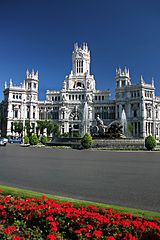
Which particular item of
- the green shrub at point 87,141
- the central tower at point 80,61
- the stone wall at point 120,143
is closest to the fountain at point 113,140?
the stone wall at point 120,143

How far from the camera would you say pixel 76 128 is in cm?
11538

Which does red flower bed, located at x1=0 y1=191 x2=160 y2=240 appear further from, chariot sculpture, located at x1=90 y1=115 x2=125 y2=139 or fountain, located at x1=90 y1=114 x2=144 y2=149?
chariot sculpture, located at x1=90 y1=115 x2=125 y2=139

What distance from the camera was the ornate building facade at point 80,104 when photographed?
106125 millimetres

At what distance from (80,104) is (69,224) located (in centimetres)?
11108

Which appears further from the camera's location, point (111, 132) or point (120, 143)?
point (111, 132)

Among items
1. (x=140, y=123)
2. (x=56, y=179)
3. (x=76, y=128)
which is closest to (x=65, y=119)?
(x=76, y=128)

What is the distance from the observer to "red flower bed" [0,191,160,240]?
523cm

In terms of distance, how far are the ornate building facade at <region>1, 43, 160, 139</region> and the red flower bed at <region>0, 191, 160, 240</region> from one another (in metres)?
99.0

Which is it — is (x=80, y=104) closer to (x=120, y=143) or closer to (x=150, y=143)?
(x=120, y=143)

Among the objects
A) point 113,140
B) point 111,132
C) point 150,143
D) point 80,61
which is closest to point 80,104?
point 80,61

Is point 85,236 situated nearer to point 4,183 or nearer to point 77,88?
point 4,183

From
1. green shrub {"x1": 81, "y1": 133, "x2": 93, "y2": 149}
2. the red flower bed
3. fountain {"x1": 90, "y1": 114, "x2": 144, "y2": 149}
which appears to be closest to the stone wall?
fountain {"x1": 90, "y1": 114, "x2": 144, "y2": 149}

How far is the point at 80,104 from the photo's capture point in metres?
116

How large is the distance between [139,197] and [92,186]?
245 centimetres
